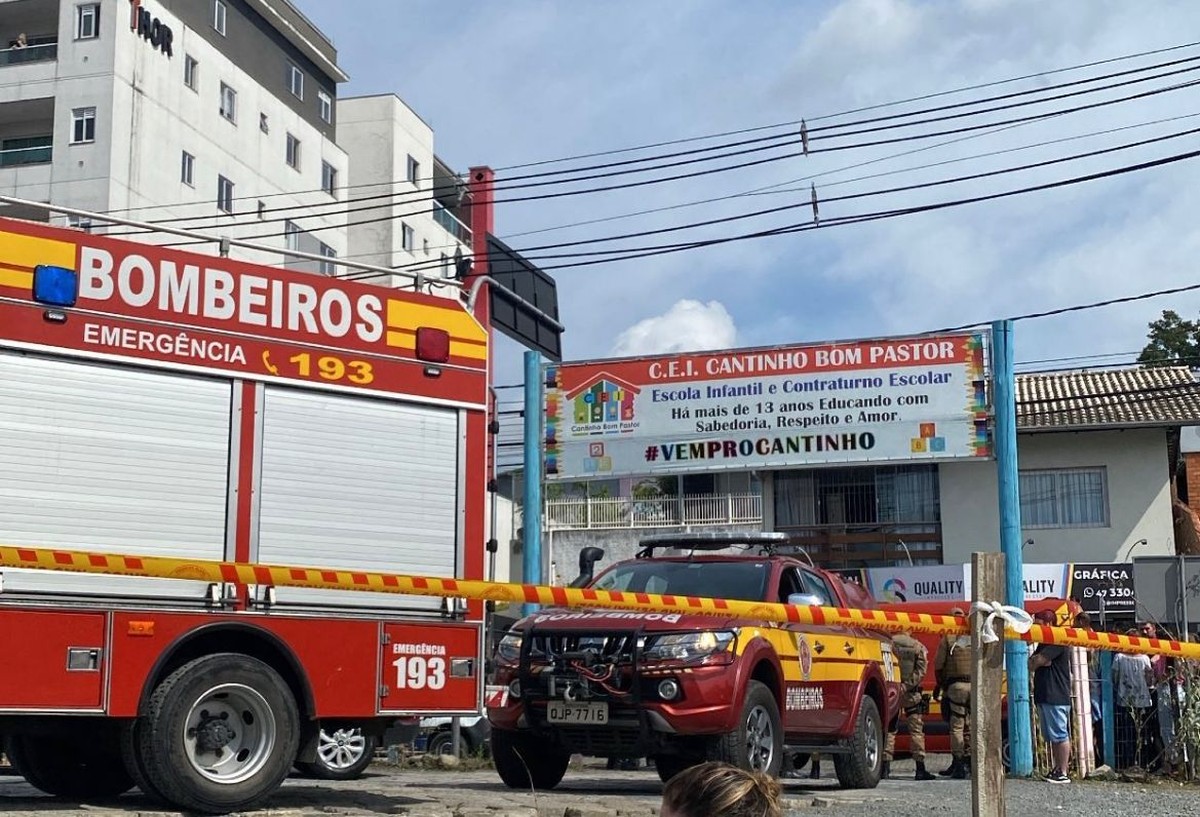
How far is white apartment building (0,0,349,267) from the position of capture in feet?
134

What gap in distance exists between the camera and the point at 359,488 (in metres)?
9.80

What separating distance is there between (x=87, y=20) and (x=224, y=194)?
6.96m

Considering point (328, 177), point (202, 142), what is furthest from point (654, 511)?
point (328, 177)

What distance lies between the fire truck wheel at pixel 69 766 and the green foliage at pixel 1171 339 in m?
50.0

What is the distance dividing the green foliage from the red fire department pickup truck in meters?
46.1

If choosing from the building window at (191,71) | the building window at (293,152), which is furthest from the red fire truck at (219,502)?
the building window at (293,152)

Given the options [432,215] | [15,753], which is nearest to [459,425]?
[15,753]

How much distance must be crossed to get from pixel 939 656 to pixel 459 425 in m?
7.05

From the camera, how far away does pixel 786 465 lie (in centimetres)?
1802

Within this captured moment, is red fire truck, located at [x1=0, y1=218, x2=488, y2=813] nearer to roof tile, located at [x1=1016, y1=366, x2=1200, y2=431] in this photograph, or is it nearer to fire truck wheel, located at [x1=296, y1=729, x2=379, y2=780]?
fire truck wheel, located at [x1=296, y1=729, x2=379, y2=780]

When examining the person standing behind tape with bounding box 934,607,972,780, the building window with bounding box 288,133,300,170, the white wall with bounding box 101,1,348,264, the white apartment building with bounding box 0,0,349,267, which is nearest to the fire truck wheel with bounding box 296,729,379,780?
the person standing behind tape with bounding box 934,607,972,780

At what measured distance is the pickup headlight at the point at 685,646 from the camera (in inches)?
409

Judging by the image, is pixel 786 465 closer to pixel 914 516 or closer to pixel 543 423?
pixel 543 423

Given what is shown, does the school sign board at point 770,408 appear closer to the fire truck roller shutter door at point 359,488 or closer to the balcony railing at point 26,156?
the fire truck roller shutter door at point 359,488
